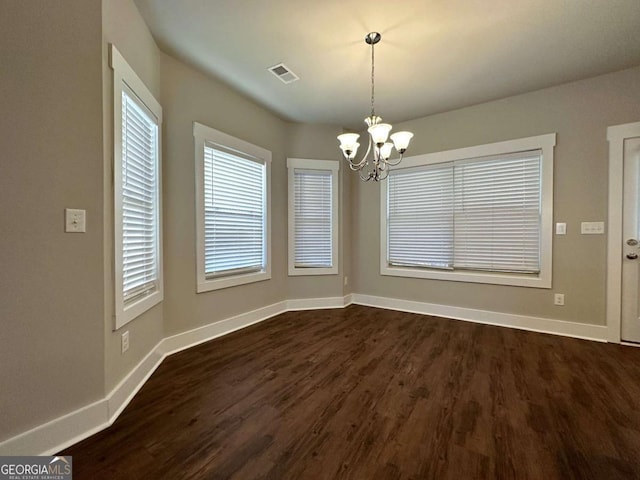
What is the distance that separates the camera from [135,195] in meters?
2.12

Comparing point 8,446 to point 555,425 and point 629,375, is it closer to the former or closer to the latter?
point 555,425

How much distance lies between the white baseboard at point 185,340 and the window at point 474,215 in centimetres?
47

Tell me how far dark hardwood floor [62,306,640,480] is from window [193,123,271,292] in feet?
2.81

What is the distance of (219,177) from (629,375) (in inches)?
166

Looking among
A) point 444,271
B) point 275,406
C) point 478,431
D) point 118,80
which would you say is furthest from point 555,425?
point 118,80

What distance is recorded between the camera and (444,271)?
3906mm

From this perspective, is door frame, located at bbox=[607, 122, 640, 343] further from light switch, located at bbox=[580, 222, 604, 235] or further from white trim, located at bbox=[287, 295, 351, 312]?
white trim, located at bbox=[287, 295, 351, 312]

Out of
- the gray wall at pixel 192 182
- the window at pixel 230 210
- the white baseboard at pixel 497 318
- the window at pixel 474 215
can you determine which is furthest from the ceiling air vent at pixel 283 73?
the white baseboard at pixel 497 318

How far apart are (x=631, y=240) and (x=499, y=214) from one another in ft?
3.90

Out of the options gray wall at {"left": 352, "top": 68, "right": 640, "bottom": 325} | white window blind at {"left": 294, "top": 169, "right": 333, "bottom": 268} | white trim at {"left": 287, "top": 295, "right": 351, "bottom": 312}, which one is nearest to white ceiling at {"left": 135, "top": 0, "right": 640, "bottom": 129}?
gray wall at {"left": 352, "top": 68, "right": 640, "bottom": 325}

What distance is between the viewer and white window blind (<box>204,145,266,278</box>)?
10.1ft

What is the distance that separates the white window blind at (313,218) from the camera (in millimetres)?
4211

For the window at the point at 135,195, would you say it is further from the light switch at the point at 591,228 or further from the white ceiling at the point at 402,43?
the light switch at the point at 591,228

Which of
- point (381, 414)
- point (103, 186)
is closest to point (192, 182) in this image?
point (103, 186)
